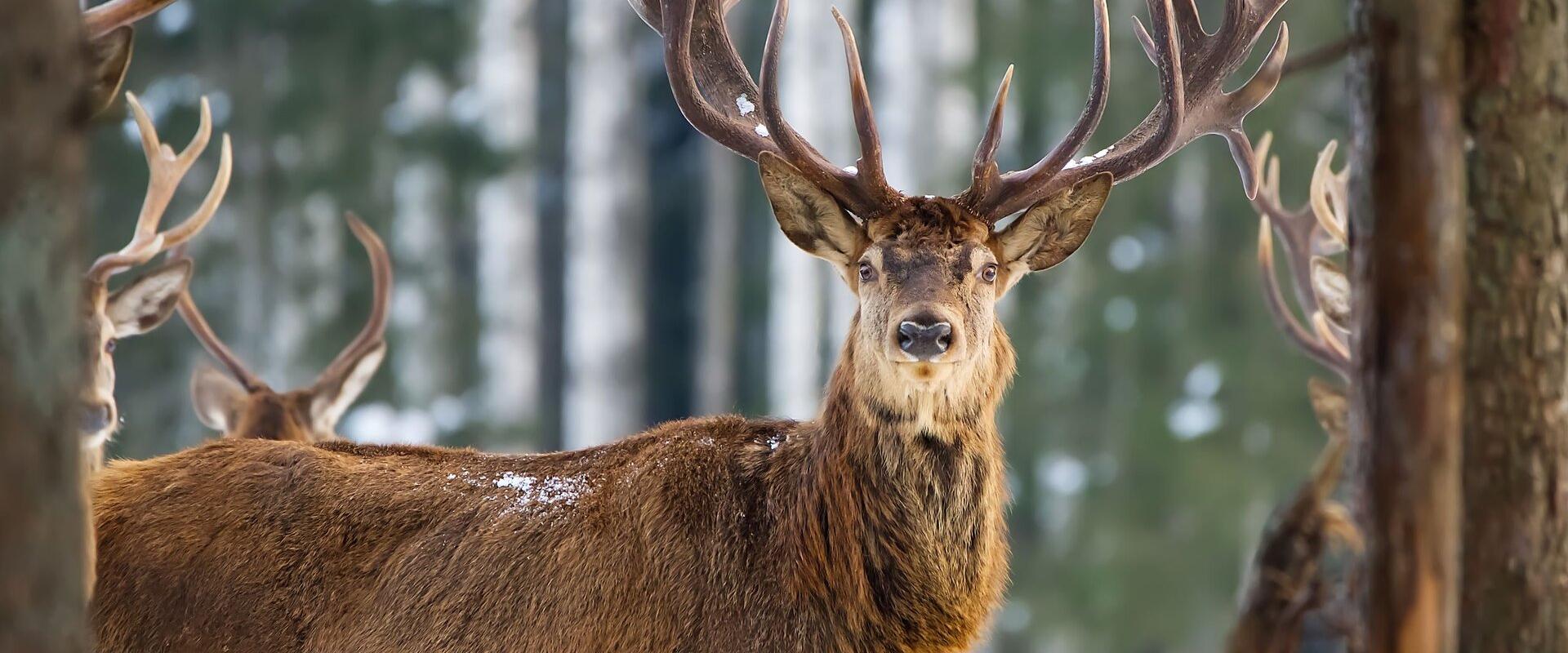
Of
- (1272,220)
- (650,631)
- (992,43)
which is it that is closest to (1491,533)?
(650,631)

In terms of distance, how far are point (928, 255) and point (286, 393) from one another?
4.56m

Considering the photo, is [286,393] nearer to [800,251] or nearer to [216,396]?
[216,396]

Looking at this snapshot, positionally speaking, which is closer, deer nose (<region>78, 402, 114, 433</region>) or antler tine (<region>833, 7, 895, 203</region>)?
antler tine (<region>833, 7, 895, 203</region>)

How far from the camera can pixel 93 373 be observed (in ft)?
21.6

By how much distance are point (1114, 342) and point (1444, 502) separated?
1687cm

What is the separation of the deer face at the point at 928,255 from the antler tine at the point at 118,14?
189cm

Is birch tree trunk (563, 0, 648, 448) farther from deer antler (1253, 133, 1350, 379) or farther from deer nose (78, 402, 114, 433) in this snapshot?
deer nose (78, 402, 114, 433)

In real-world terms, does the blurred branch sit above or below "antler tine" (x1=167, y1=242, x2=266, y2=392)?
above

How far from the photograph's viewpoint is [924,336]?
4543 mm

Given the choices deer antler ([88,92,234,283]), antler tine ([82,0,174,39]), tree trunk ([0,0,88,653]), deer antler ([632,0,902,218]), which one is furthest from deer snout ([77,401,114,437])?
tree trunk ([0,0,88,653])

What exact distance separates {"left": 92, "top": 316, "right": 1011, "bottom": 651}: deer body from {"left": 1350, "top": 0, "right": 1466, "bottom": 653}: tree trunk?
1559 millimetres

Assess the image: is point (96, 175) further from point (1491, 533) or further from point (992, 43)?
point (1491, 533)

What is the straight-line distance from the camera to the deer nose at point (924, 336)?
4.54 m

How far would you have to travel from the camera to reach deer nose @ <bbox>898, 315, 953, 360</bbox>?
454cm
